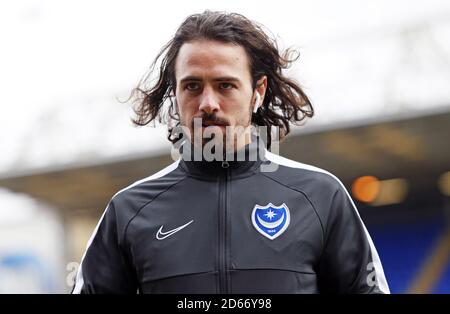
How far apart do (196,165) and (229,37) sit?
0.31 m

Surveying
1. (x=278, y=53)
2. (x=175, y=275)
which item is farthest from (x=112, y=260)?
(x=278, y=53)

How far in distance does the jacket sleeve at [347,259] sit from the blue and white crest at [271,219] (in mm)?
96

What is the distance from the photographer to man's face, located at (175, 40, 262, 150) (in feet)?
6.04

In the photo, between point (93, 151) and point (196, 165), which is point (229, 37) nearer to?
point (196, 165)

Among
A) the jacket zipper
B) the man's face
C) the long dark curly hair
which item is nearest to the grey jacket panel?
the jacket zipper

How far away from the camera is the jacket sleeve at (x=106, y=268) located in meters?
1.87

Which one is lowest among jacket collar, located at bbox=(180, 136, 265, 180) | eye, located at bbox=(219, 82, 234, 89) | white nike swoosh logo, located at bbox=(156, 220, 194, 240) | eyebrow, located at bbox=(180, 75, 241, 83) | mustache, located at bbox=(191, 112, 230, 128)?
white nike swoosh logo, located at bbox=(156, 220, 194, 240)

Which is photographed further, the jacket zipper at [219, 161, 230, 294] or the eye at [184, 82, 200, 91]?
the eye at [184, 82, 200, 91]

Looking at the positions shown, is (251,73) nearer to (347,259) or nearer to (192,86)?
(192,86)

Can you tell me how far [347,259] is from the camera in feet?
6.01

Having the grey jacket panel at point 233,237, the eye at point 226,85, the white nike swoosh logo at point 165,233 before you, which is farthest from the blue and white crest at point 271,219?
the eye at point 226,85

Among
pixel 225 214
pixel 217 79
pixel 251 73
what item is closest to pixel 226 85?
pixel 217 79

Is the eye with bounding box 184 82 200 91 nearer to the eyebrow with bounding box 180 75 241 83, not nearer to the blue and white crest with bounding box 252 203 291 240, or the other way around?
the eyebrow with bounding box 180 75 241 83

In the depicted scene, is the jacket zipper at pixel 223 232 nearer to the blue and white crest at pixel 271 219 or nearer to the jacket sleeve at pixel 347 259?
the blue and white crest at pixel 271 219
